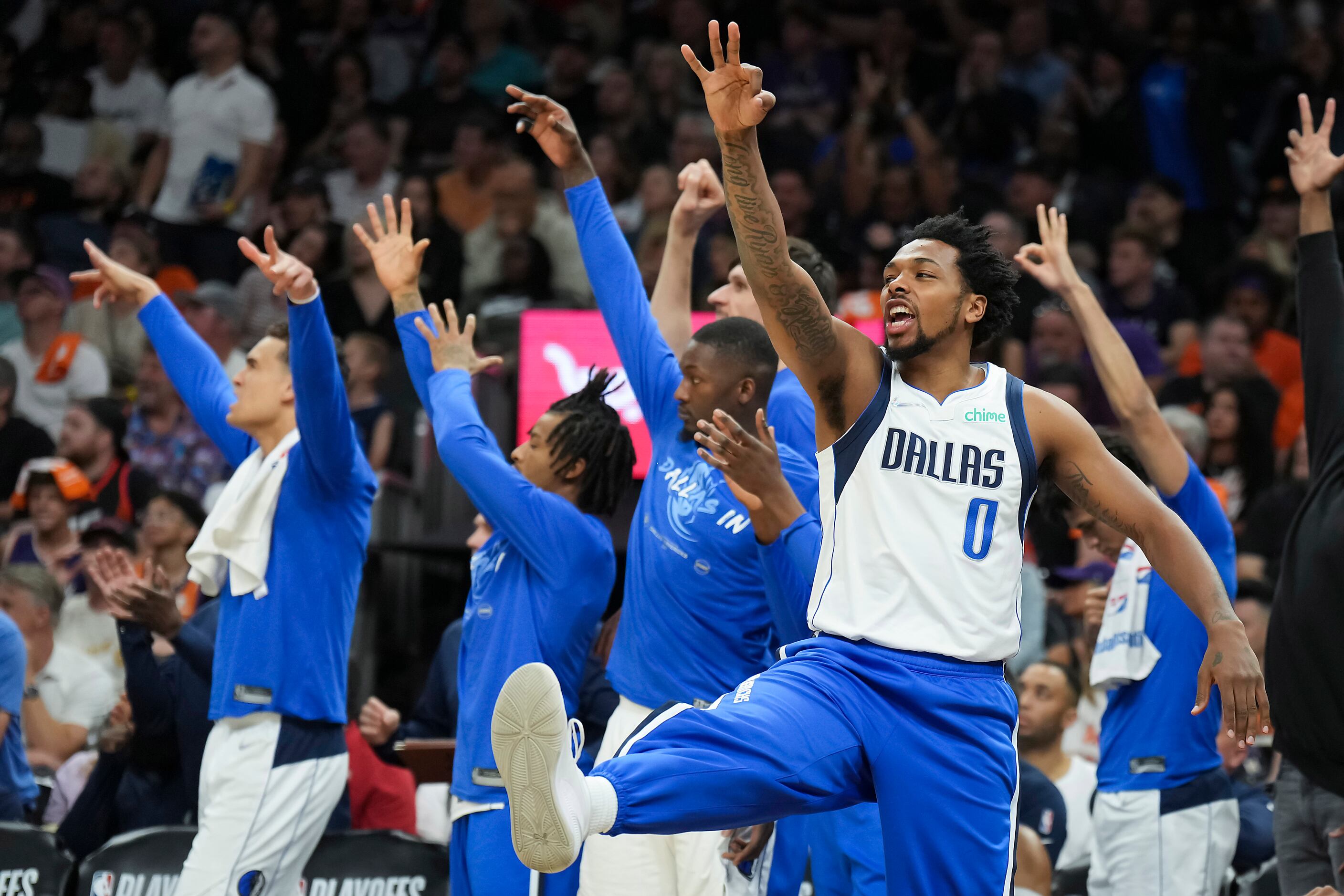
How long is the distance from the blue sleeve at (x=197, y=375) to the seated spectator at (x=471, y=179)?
563cm

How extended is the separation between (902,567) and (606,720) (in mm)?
2448

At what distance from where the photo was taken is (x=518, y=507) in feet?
14.8

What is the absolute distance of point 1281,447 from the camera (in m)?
8.89

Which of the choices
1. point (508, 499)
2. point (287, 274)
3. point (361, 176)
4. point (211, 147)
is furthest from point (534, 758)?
point (211, 147)

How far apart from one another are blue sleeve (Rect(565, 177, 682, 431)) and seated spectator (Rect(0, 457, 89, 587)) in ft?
14.9

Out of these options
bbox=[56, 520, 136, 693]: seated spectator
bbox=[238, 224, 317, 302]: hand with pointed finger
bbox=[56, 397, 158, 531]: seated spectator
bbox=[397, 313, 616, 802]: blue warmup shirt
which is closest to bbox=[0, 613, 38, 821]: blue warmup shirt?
bbox=[56, 520, 136, 693]: seated spectator

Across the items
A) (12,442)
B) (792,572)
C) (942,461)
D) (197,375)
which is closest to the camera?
(942,461)

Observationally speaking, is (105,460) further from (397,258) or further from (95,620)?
(397,258)

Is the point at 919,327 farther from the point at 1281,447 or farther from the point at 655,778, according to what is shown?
the point at 1281,447

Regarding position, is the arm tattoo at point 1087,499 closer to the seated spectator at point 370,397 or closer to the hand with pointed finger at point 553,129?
the hand with pointed finger at point 553,129

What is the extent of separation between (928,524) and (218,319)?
23.5 feet

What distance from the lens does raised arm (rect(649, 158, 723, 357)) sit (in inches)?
203

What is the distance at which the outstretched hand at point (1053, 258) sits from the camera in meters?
5.12

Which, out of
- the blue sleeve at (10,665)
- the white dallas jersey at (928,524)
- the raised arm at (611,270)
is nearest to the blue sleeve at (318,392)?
the raised arm at (611,270)
